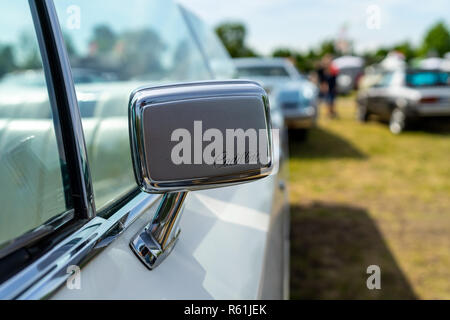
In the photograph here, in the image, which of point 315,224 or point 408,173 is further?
point 408,173

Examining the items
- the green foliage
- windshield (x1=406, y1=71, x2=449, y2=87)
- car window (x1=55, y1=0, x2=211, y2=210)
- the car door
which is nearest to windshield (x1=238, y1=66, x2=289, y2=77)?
windshield (x1=406, y1=71, x2=449, y2=87)

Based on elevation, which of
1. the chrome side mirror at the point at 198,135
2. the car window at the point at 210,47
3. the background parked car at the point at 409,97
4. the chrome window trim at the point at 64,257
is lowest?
the background parked car at the point at 409,97

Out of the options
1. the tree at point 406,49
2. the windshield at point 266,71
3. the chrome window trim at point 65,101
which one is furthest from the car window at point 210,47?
the tree at point 406,49

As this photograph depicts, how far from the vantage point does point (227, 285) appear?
0.97 meters

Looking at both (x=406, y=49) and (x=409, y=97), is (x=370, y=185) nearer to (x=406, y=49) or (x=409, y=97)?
(x=409, y=97)

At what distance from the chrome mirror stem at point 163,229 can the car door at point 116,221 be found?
24 mm

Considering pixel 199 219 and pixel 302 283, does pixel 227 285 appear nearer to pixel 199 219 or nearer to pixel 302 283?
pixel 199 219

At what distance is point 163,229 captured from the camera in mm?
872

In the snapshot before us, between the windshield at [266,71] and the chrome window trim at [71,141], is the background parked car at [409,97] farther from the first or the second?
the chrome window trim at [71,141]

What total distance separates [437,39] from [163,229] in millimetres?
80245

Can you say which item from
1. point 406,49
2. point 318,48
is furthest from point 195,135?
point 406,49

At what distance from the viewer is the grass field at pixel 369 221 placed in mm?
2830
